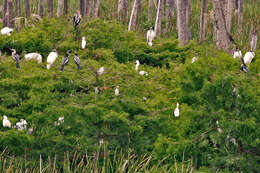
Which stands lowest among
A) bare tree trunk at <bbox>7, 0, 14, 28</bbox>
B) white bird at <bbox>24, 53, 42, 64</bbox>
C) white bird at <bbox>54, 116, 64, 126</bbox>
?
white bird at <bbox>54, 116, 64, 126</bbox>

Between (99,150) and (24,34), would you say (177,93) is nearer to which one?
(99,150)

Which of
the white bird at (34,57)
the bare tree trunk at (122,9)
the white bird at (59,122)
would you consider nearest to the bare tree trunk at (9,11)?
the white bird at (34,57)

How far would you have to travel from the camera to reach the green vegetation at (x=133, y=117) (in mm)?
5172

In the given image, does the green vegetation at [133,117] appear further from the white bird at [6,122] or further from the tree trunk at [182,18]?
the tree trunk at [182,18]

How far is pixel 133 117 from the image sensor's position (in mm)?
5809

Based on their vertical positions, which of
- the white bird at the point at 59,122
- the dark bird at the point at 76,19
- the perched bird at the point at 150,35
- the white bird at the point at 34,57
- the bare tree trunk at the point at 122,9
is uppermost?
the bare tree trunk at the point at 122,9

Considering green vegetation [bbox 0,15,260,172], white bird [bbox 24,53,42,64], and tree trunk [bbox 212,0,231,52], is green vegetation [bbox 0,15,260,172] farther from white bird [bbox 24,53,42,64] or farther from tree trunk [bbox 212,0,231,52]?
tree trunk [bbox 212,0,231,52]

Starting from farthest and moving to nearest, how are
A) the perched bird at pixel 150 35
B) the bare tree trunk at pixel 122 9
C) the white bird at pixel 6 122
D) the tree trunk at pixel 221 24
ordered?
the bare tree trunk at pixel 122 9 → the perched bird at pixel 150 35 → the tree trunk at pixel 221 24 → the white bird at pixel 6 122

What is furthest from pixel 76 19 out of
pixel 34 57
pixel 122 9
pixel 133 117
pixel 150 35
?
pixel 122 9

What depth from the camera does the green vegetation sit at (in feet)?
17.0

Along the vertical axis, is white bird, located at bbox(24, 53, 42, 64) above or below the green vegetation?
above

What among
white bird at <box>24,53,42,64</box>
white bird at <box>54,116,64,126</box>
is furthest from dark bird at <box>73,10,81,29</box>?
white bird at <box>54,116,64,126</box>

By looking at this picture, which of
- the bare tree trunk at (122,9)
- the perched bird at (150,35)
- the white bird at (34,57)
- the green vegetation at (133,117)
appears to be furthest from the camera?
the bare tree trunk at (122,9)

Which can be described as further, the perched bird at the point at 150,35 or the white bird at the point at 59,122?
the perched bird at the point at 150,35
